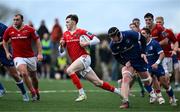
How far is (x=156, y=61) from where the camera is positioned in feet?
70.2

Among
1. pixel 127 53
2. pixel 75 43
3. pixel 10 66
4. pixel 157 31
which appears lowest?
pixel 10 66

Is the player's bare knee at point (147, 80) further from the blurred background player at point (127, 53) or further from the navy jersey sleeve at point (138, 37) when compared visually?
the navy jersey sleeve at point (138, 37)

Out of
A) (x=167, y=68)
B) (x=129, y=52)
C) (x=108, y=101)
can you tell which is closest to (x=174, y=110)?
(x=129, y=52)

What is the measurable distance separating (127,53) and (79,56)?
167 centimetres

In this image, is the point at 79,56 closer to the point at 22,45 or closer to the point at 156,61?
the point at 22,45

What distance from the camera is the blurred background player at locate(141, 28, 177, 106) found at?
21141 mm

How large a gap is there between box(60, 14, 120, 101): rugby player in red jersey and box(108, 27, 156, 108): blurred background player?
0.97m

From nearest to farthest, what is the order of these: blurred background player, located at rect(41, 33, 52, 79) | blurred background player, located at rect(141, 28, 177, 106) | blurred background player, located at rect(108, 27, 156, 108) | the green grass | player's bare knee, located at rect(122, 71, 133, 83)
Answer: the green grass < blurred background player, located at rect(108, 27, 156, 108) < player's bare knee, located at rect(122, 71, 133, 83) < blurred background player, located at rect(141, 28, 177, 106) < blurred background player, located at rect(41, 33, 52, 79)

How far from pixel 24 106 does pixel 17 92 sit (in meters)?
6.40

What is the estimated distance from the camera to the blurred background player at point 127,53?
765 inches

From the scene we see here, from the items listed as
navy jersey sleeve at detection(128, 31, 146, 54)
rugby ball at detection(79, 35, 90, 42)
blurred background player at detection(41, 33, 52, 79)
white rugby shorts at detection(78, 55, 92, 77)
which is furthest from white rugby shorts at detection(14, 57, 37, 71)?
blurred background player at detection(41, 33, 52, 79)

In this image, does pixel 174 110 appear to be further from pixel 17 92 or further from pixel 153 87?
pixel 17 92

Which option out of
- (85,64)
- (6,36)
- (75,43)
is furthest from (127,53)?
Answer: (6,36)

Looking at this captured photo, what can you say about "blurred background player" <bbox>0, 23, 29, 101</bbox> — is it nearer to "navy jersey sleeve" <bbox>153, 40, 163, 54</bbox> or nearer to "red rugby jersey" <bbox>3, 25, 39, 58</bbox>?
"red rugby jersey" <bbox>3, 25, 39, 58</bbox>
